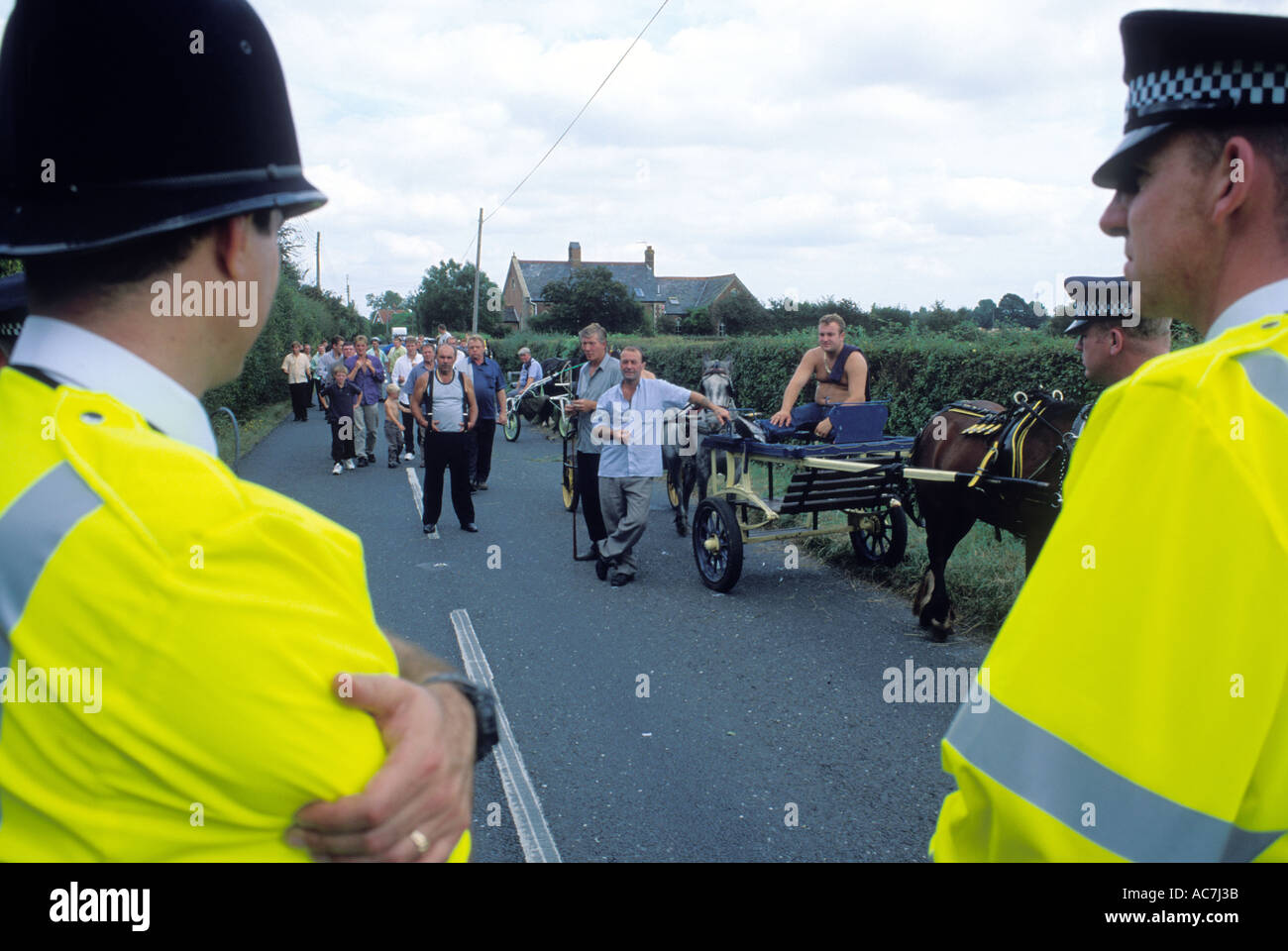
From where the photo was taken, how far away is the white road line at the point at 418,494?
10.7 meters

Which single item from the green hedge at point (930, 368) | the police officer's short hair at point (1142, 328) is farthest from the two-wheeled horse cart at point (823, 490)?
the police officer's short hair at point (1142, 328)

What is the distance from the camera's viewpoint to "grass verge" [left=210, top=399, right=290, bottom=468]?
17922 mm

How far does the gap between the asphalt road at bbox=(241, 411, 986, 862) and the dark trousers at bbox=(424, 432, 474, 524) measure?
435 millimetres

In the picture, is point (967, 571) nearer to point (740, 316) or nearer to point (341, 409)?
point (341, 409)

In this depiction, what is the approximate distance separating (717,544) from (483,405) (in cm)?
617

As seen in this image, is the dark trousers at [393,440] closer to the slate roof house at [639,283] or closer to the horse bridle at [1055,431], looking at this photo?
the horse bridle at [1055,431]

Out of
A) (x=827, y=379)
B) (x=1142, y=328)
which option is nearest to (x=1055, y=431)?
(x=1142, y=328)

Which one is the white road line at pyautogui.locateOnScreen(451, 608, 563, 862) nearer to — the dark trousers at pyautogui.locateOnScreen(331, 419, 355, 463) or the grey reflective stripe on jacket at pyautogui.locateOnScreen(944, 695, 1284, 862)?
the grey reflective stripe on jacket at pyautogui.locateOnScreen(944, 695, 1284, 862)

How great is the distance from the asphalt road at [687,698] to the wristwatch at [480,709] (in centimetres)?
276

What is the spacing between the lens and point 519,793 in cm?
435

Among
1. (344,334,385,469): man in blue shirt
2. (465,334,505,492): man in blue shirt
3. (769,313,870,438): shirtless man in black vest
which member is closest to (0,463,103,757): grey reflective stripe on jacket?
(769,313,870,438): shirtless man in black vest
